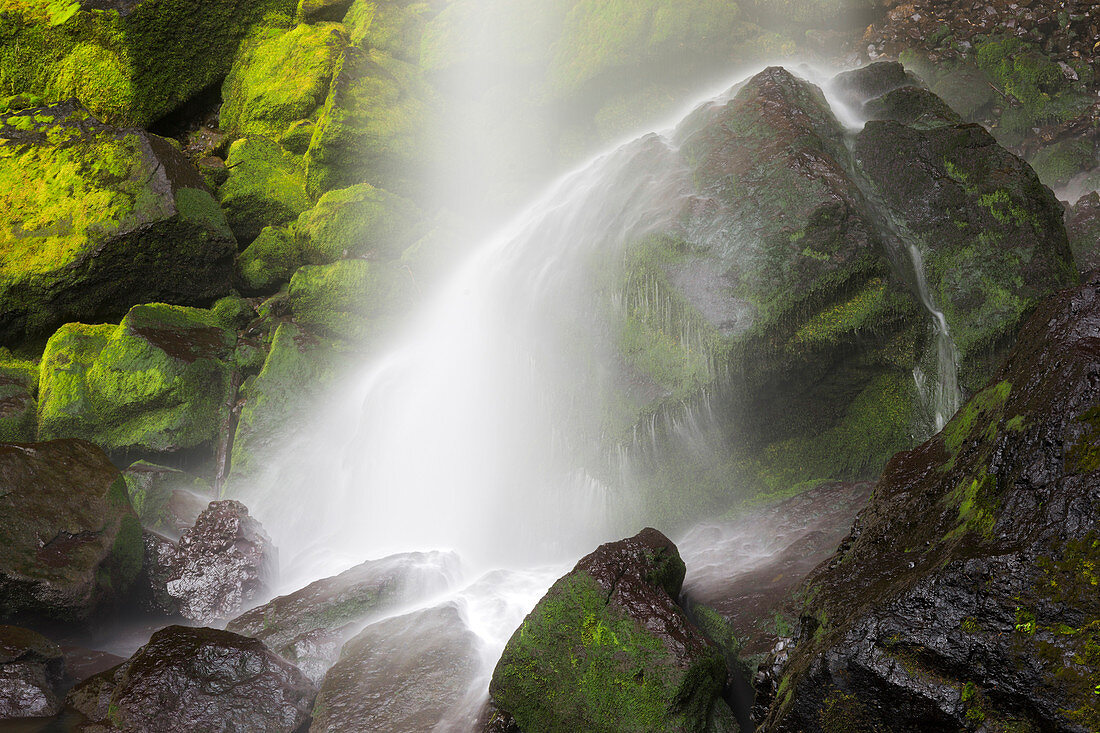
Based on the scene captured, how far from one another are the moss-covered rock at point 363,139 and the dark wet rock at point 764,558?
9.03m

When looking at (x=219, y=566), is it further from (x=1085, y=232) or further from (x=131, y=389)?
(x=1085, y=232)

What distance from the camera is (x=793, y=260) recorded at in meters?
6.68

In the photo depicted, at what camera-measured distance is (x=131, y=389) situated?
32.3 ft

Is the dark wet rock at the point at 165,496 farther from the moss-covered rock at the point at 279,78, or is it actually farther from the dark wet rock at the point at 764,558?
the moss-covered rock at the point at 279,78

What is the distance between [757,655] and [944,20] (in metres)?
13.9

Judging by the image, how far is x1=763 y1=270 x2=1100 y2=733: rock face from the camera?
236 centimetres

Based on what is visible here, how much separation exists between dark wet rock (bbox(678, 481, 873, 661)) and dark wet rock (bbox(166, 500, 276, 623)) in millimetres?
4941

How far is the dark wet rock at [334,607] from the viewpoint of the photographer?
5.98 meters

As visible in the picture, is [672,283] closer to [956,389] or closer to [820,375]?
[820,375]

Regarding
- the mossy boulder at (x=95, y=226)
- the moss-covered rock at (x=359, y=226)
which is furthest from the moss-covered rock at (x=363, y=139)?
the mossy boulder at (x=95, y=226)

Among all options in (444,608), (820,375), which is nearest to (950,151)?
(820,375)

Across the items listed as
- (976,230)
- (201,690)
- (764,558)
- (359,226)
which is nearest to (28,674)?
(201,690)

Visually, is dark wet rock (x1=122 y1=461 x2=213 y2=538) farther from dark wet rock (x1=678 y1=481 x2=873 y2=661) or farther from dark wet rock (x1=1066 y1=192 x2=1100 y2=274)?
dark wet rock (x1=1066 y1=192 x2=1100 y2=274)

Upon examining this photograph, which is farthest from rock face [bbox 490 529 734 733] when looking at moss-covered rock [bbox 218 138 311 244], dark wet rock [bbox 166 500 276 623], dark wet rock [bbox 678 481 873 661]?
moss-covered rock [bbox 218 138 311 244]
